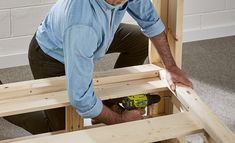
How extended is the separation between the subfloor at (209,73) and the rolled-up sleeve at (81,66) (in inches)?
29.4

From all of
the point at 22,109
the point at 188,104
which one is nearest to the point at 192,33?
the point at 188,104

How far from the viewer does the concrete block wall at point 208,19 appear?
2.80 metres

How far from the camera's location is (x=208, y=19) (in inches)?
113

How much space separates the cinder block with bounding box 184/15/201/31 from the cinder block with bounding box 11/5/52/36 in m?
0.83

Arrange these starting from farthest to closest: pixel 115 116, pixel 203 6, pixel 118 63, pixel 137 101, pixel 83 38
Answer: pixel 203 6
pixel 118 63
pixel 137 101
pixel 115 116
pixel 83 38

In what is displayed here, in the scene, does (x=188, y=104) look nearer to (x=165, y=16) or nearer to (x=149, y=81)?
(x=149, y=81)

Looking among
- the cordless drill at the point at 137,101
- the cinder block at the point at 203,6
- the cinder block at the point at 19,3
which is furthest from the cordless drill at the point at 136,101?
the cinder block at the point at 203,6

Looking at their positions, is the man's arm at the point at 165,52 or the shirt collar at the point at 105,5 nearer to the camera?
the shirt collar at the point at 105,5

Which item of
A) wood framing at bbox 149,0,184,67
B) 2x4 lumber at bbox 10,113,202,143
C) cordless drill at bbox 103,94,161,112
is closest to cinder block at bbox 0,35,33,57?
wood framing at bbox 149,0,184,67

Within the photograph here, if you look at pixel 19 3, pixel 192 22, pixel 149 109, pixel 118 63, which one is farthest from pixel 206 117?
pixel 192 22

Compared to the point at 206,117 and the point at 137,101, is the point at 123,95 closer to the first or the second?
the point at 137,101

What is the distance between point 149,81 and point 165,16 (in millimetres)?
239

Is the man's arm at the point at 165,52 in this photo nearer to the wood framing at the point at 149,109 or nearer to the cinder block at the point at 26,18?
the wood framing at the point at 149,109

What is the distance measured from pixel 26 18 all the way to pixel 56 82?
1.08 m
